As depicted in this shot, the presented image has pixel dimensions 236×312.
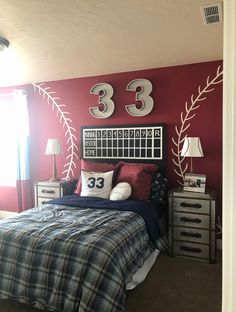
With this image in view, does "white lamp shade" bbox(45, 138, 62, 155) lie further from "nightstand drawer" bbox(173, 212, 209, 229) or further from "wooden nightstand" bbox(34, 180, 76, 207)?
"nightstand drawer" bbox(173, 212, 209, 229)

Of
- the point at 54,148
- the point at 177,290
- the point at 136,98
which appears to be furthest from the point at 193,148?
the point at 54,148

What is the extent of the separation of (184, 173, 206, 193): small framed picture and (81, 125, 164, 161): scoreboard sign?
0.49 metres

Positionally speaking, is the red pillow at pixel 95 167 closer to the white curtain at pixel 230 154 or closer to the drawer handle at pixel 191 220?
the drawer handle at pixel 191 220

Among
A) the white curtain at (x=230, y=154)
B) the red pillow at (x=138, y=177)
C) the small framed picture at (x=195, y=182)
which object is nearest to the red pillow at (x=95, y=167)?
the red pillow at (x=138, y=177)

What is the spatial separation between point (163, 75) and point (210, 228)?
77.3 inches

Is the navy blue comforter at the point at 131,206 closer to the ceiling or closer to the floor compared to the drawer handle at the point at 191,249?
closer to the ceiling

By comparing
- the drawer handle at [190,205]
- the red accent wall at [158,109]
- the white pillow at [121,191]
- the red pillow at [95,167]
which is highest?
the red accent wall at [158,109]

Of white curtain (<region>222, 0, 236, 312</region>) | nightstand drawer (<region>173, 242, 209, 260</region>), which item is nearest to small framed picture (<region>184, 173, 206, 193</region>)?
nightstand drawer (<region>173, 242, 209, 260</region>)

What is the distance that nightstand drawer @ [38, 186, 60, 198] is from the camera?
11.7 ft

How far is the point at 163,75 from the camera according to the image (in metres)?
3.31

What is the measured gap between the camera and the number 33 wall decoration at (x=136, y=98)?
3383 mm

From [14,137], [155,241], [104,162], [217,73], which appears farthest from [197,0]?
[14,137]

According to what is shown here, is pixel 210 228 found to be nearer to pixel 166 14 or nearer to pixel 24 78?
pixel 166 14

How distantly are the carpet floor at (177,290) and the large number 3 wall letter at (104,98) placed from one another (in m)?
2.08
